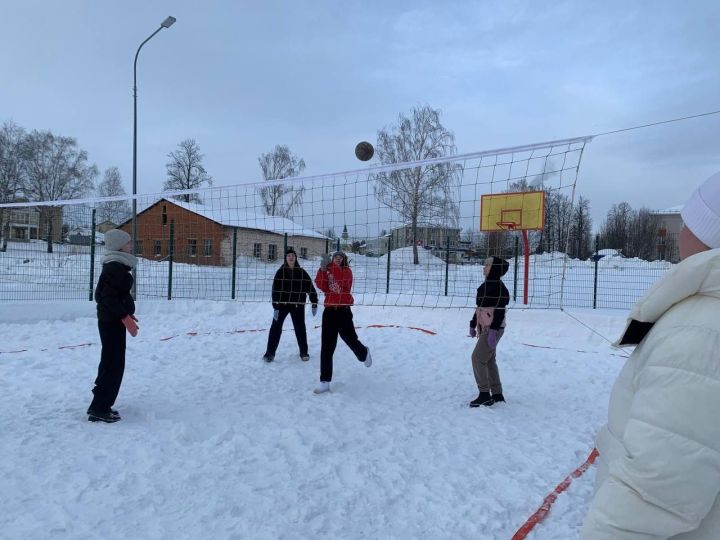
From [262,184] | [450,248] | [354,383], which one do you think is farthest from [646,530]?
[450,248]

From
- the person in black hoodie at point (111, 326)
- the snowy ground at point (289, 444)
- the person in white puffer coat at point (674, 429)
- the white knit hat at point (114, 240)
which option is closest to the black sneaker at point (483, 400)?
the snowy ground at point (289, 444)

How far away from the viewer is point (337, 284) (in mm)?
5535

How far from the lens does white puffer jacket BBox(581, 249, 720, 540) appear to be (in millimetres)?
1058

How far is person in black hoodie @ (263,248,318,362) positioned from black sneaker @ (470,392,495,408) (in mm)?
2605

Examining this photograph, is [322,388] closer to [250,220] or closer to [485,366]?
[485,366]

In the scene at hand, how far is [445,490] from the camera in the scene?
3.30 m

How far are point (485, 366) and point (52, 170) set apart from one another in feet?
148

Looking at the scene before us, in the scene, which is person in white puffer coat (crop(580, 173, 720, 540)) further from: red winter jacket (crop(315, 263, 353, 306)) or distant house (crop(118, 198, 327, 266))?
distant house (crop(118, 198, 327, 266))

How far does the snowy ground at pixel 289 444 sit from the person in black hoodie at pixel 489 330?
0.63 ft

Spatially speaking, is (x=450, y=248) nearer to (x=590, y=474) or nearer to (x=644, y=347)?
(x=590, y=474)

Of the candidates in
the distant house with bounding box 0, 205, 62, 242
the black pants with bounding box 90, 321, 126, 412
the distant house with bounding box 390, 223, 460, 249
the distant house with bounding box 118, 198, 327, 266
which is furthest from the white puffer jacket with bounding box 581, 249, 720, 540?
the distant house with bounding box 0, 205, 62, 242

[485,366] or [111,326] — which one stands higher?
[111,326]

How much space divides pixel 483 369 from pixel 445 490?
1.96 metres

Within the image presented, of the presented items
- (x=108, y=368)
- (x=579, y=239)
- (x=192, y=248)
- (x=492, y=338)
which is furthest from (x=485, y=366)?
(x=579, y=239)
